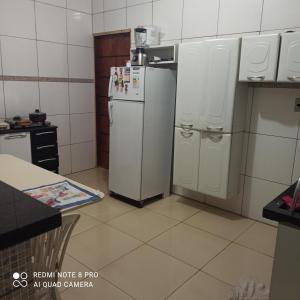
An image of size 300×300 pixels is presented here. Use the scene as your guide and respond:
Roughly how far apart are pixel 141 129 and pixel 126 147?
303 mm

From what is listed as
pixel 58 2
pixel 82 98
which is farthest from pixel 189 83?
pixel 58 2

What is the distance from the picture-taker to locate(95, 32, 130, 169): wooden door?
3.93 m

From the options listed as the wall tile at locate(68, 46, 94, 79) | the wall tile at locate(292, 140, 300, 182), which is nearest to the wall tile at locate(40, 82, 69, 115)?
the wall tile at locate(68, 46, 94, 79)

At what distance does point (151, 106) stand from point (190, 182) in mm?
896

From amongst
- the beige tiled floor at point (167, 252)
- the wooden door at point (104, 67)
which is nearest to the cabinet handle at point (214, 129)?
the beige tiled floor at point (167, 252)

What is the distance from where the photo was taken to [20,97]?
3.54 m

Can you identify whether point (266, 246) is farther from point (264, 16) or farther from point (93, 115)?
point (93, 115)

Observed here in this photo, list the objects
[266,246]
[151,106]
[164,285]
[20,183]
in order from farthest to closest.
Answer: [151,106] → [266,246] → [164,285] → [20,183]

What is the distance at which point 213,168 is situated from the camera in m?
2.87

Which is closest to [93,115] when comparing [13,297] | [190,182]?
[190,182]

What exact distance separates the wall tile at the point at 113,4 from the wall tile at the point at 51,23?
560mm

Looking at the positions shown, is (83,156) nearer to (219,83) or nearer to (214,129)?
(214,129)

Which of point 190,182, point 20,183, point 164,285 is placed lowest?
point 164,285

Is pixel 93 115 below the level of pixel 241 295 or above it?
above
